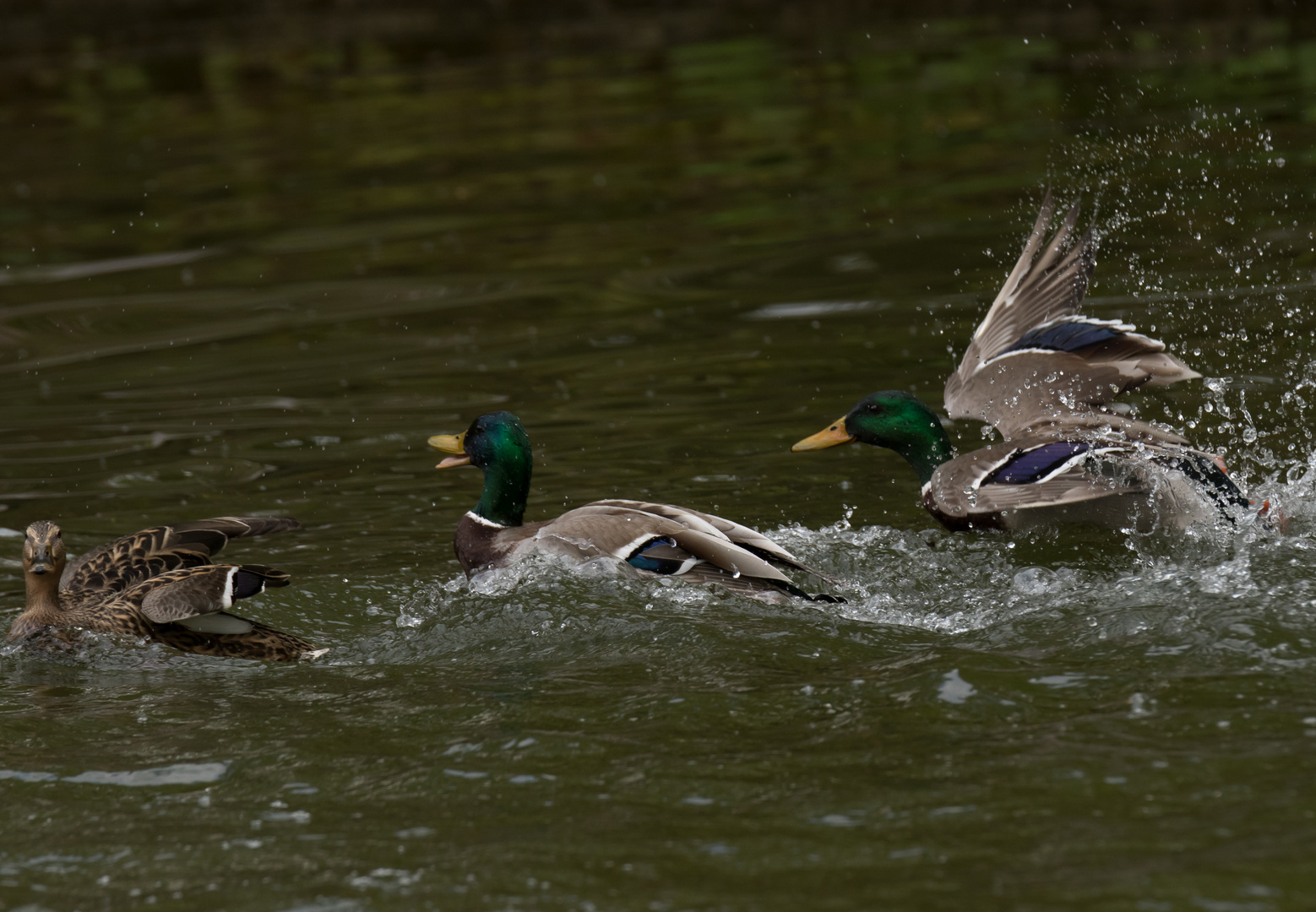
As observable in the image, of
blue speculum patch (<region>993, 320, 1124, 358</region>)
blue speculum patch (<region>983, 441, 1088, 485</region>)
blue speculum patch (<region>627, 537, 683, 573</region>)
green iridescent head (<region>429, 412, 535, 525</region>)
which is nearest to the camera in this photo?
blue speculum patch (<region>627, 537, 683, 573</region>)

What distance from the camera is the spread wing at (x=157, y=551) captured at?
253 inches

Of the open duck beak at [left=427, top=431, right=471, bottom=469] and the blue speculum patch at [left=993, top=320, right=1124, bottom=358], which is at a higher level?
the blue speculum patch at [left=993, top=320, right=1124, bottom=358]

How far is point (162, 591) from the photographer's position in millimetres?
5961

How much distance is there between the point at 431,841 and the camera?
4.16 metres

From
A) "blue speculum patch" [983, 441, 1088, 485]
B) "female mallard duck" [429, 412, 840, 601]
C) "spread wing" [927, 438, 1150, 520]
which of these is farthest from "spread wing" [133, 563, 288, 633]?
"blue speculum patch" [983, 441, 1088, 485]

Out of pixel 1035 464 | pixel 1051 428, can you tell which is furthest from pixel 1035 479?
pixel 1051 428

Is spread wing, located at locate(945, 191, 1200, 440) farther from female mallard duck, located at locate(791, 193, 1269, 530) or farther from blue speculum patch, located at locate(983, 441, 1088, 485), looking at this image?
blue speculum patch, located at locate(983, 441, 1088, 485)

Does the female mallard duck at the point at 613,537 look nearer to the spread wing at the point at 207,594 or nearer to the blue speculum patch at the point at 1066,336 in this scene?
the spread wing at the point at 207,594

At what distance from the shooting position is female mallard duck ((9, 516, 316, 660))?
5.94 m

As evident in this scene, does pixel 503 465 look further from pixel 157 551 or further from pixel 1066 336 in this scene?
pixel 1066 336

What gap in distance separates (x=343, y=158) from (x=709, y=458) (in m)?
11.8

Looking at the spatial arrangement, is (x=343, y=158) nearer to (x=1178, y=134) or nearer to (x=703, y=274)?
(x=703, y=274)

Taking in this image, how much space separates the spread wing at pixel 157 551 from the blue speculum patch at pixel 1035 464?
9.39 feet

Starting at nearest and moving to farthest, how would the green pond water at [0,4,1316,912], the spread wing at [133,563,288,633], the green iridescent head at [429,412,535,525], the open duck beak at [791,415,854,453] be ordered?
the green pond water at [0,4,1316,912], the spread wing at [133,563,288,633], the green iridescent head at [429,412,535,525], the open duck beak at [791,415,854,453]
